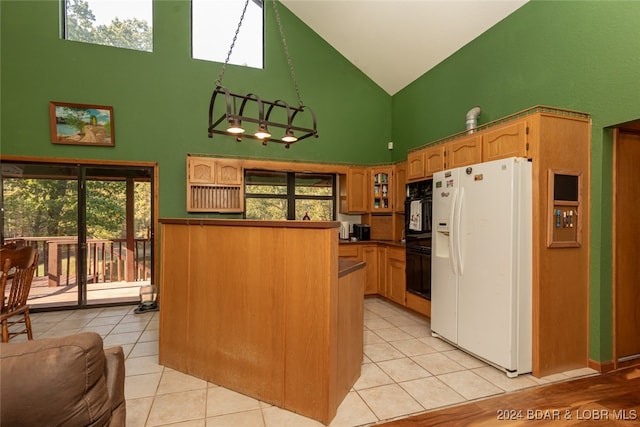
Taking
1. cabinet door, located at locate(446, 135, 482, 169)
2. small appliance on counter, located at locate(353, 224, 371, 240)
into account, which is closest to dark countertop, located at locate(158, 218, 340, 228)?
cabinet door, located at locate(446, 135, 482, 169)

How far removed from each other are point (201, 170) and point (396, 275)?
3268 millimetres

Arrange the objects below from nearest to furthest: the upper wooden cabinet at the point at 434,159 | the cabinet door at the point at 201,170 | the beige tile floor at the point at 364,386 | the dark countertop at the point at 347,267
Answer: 1. the beige tile floor at the point at 364,386
2. the dark countertop at the point at 347,267
3. the upper wooden cabinet at the point at 434,159
4. the cabinet door at the point at 201,170

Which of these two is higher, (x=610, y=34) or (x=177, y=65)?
(x=177, y=65)

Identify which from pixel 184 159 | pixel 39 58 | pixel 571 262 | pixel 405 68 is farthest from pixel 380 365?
pixel 39 58

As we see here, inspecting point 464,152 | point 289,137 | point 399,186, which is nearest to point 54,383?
point 289,137

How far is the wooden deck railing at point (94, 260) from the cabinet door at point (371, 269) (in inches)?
135

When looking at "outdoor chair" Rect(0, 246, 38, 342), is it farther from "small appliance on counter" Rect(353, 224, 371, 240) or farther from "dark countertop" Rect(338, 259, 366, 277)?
"small appliance on counter" Rect(353, 224, 371, 240)

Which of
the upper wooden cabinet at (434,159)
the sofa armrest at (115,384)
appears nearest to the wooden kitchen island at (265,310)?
the sofa armrest at (115,384)

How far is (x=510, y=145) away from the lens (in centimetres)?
285

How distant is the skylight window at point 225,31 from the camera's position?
5027 mm

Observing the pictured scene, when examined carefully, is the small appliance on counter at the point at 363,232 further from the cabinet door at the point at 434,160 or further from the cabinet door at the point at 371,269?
the cabinet door at the point at 434,160

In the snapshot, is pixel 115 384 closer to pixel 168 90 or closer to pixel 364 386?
pixel 364 386

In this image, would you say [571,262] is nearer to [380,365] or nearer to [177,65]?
[380,365]

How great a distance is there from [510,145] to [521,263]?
3.43ft
